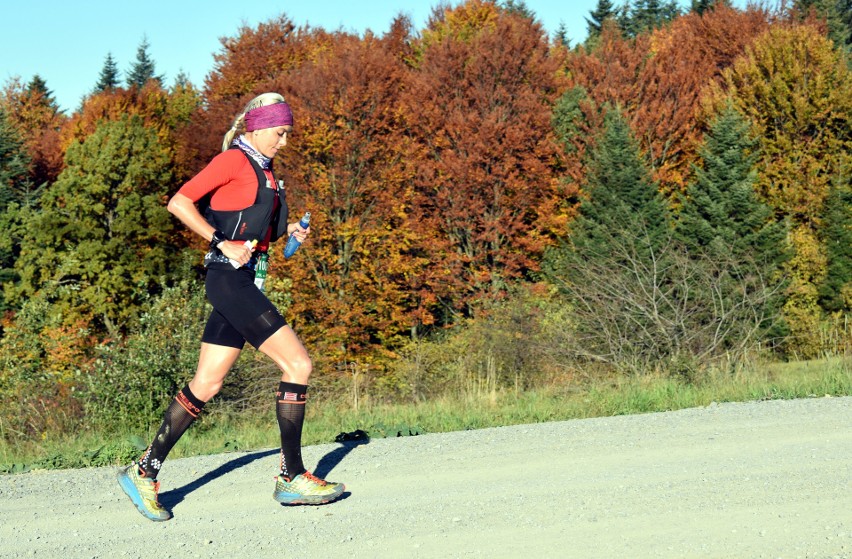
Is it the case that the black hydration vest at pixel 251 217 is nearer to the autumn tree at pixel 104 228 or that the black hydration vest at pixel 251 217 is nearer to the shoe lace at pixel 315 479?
the shoe lace at pixel 315 479

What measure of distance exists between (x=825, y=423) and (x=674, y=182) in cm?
3063

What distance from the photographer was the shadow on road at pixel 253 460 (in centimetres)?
549

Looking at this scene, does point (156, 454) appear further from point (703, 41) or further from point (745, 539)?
point (703, 41)

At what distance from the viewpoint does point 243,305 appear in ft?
17.5

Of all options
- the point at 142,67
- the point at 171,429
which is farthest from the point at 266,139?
the point at 142,67

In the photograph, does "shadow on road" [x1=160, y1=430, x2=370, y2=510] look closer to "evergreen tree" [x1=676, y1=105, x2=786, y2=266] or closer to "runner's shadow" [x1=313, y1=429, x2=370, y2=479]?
"runner's shadow" [x1=313, y1=429, x2=370, y2=479]

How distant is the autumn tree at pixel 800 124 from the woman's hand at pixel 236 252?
31916 mm

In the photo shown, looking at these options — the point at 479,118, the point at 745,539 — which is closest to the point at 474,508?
the point at 745,539

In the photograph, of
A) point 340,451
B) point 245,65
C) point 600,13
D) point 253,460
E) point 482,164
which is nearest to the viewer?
point 253,460

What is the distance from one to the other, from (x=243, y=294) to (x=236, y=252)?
26 cm

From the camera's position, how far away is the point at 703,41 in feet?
149

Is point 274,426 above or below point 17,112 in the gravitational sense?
below

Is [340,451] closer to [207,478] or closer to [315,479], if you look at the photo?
[207,478]

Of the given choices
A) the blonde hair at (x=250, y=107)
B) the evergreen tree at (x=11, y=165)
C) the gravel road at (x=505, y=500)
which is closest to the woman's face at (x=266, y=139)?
the blonde hair at (x=250, y=107)
